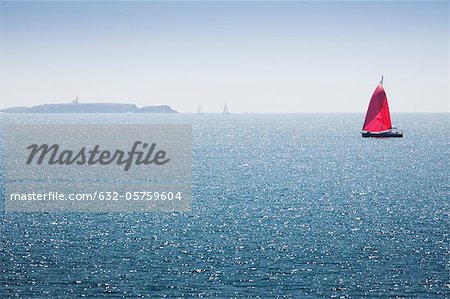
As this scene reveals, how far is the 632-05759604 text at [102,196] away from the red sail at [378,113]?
10495cm

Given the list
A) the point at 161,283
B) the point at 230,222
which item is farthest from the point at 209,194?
the point at 161,283

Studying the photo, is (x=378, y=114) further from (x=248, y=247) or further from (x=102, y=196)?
(x=248, y=247)

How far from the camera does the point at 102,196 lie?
311ft

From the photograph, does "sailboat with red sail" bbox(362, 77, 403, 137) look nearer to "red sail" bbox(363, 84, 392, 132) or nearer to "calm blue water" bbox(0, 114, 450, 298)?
"red sail" bbox(363, 84, 392, 132)

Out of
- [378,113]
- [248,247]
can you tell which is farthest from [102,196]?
[378,113]

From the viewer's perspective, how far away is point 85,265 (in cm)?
5662

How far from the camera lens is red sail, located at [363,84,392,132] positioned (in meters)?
179

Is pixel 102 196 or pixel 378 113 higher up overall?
pixel 378 113

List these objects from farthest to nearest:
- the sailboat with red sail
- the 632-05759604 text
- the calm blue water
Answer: the sailboat with red sail → the 632-05759604 text → the calm blue water

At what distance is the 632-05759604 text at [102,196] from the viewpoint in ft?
296

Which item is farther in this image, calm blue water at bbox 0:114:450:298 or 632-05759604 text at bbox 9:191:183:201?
632-05759604 text at bbox 9:191:183:201

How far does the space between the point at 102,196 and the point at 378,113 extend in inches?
4776

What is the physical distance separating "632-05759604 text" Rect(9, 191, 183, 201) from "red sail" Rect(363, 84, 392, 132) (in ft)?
344

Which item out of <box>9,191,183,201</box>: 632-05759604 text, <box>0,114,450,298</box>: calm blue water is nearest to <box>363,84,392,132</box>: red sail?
<box>0,114,450,298</box>: calm blue water
